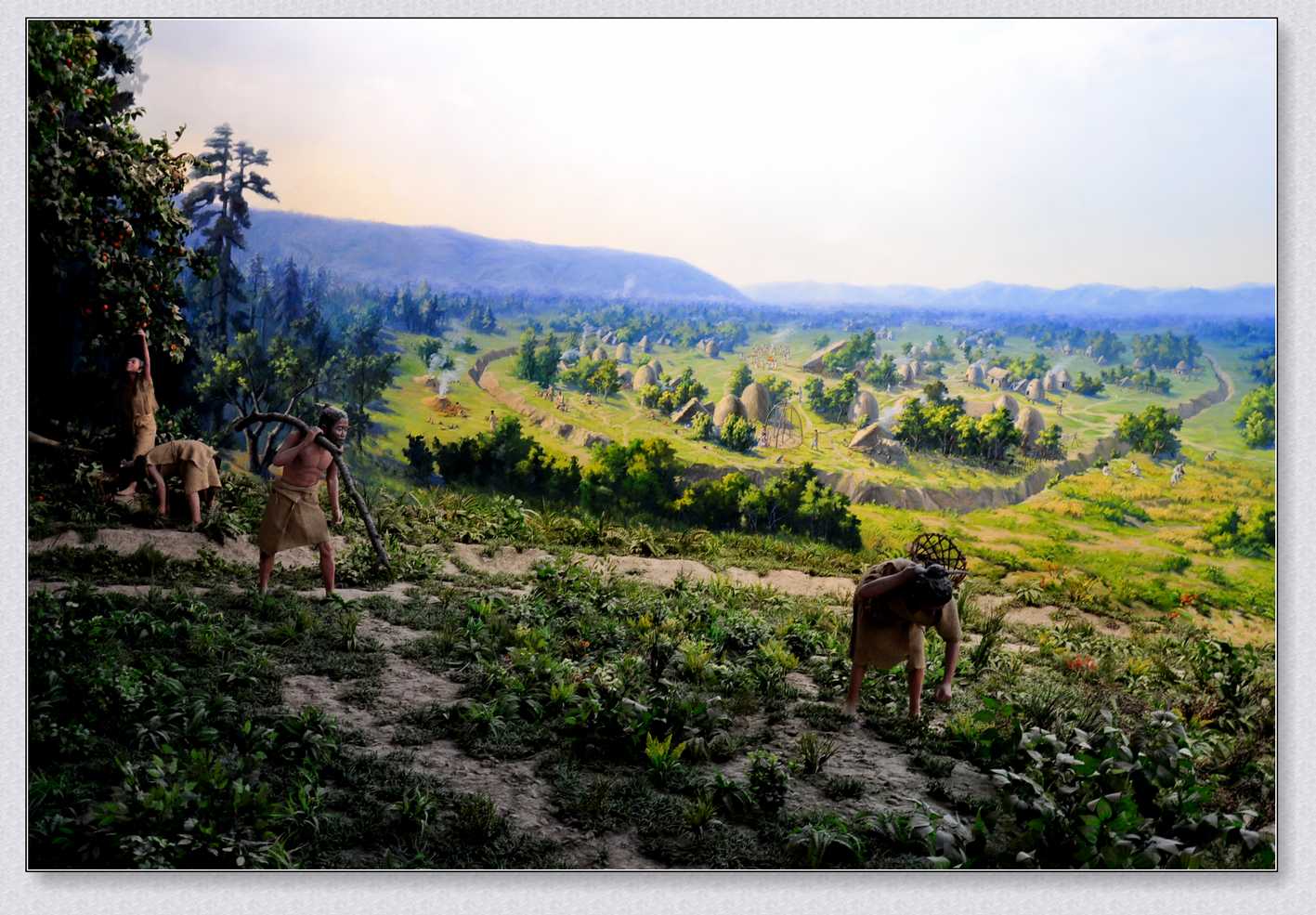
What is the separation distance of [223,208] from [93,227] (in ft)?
3.14

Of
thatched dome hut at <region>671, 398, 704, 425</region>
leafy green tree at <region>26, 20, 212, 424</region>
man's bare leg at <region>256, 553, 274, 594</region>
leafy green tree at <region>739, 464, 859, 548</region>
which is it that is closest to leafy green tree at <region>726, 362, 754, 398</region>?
thatched dome hut at <region>671, 398, 704, 425</region>

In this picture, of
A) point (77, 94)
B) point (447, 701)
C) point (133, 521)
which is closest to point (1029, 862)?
point (447, 701)

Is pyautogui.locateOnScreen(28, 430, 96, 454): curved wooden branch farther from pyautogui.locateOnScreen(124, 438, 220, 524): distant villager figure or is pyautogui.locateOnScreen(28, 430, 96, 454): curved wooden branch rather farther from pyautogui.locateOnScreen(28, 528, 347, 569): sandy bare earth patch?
pyautogui.locateOnScreen(28, 528, 347, 569): sandy bare earth patch

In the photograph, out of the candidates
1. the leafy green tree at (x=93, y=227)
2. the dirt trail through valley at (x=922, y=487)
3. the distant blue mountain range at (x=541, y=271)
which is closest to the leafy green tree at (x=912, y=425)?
the dirt trail through valley at (x=922, y=487)

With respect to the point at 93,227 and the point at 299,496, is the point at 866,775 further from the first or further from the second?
the point at 93,227

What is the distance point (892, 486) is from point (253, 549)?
4663 millimetres

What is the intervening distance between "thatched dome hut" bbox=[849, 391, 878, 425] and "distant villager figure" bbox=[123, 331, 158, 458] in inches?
199

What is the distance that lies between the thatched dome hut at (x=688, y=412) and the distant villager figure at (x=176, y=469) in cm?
341

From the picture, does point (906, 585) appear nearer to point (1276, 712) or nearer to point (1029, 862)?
point (1029, 862)

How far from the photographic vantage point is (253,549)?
23.6ft

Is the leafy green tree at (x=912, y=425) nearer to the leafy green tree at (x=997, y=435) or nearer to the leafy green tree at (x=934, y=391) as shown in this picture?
the leafy green tree at (x=934, y=391)

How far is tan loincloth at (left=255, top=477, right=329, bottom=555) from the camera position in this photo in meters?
6.47

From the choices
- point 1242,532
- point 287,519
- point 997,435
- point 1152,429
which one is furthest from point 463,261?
point 1242,532

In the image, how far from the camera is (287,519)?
255 inches
